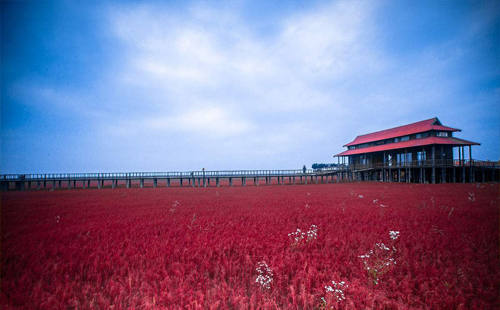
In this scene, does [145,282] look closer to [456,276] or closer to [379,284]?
[379,284]

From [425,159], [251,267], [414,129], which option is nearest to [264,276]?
[251,267]

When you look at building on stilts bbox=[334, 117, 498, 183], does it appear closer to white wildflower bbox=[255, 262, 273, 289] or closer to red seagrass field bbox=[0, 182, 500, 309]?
red seagrass field bbox=[0, 182, 500, 309]

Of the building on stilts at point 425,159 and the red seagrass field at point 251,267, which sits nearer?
the red seagrass field at point 251,267

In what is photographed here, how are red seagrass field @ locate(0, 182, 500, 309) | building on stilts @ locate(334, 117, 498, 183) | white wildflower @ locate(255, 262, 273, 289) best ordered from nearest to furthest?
1. red seagrass field @ locate(0, 182, 500, 309)
2. white wildflower @ locate(255, 262, 273, 289)
3. building on stilts @ locate(334, 117, 498, 183)

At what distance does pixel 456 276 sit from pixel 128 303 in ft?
18.1

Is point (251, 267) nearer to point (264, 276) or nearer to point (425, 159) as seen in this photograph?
point (264, 276)

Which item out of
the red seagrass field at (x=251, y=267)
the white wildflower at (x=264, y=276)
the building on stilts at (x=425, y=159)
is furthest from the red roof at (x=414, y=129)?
the white wildflower at (x=264, y=276)

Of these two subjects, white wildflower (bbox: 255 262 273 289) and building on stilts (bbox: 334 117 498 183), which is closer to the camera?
white wildflower (bbox: 255 262 273 289)

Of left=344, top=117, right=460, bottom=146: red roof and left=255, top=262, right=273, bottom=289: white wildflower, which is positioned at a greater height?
left=344, top=117, right=460, bottom=146: red roof

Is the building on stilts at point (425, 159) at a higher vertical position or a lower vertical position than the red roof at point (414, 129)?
lower

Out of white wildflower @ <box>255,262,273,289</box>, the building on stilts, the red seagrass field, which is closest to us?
the red seagrass field

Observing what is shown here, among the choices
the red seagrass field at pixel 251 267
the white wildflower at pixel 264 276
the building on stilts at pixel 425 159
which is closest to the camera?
the red seagrass field at pixel 251 267

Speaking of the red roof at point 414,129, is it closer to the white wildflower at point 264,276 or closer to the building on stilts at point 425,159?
the building on stilts at point 425,159

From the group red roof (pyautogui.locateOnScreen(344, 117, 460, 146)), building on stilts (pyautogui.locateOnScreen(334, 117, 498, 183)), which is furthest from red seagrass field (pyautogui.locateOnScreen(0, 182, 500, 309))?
red roof (pyautogui.locateOnScreen(344, 117, 460, 146))
